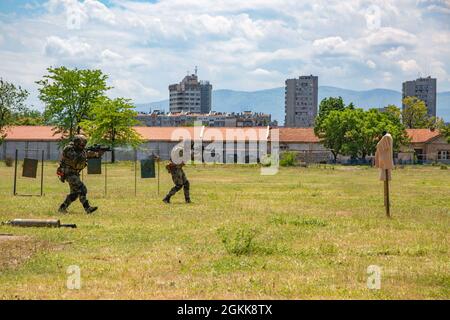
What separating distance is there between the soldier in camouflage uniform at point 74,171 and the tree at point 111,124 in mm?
55461

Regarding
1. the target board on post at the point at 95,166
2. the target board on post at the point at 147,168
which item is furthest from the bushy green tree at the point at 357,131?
the target board on post at the point at 95,166

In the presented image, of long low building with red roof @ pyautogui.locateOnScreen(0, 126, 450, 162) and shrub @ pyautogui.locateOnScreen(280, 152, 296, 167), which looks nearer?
shrub @ pyautogui.locateOnScreen(280, 152, 296, 167)

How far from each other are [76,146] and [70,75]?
211ft

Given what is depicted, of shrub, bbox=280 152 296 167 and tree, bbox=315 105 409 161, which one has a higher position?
tree, bbox=315 105 409 161

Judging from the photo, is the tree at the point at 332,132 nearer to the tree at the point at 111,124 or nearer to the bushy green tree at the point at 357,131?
the bushy green tree at the point at 357,131

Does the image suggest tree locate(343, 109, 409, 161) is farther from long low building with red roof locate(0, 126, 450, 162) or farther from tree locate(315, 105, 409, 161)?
long low building with red roof locate(0, 126, 450, 162)

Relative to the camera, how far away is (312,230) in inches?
618

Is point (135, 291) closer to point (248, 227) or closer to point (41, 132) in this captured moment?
point (248, 227)

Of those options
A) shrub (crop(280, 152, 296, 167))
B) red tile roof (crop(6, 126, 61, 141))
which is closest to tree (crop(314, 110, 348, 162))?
shrub (crop(280, 152, 296, 167))

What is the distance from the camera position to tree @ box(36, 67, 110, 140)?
82188 millimetres

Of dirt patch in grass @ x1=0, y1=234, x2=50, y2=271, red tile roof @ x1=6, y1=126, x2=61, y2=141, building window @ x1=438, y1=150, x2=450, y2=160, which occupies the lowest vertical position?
dirt patch in grass @ x1=0, y1=234, x2=50, y2=271

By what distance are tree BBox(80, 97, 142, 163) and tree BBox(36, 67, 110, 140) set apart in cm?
391

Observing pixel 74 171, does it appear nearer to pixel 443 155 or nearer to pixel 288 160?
pixel 288 160
